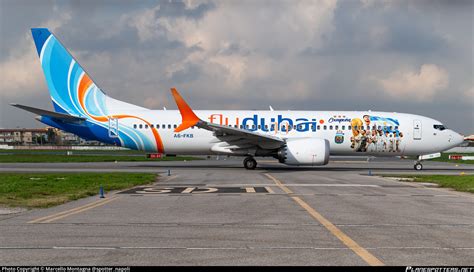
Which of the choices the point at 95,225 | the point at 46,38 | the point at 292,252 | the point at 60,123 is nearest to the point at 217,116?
the point at 60,123

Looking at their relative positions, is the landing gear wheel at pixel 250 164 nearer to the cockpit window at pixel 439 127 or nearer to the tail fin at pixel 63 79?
the tail fin at pixel 63 79

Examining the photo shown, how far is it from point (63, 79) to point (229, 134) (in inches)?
479

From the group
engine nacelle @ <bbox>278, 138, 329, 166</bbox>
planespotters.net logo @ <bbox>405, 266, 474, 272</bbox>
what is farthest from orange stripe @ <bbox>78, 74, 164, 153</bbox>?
planespotters.net logo @ <bbox>405, 266, 474, 272</bbox>

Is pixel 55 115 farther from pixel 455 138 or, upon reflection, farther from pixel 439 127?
pixel 455 138

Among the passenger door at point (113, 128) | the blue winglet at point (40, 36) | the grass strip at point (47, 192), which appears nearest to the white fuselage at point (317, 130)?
the passenger door at point (113, 128)

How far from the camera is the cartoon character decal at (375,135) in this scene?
37031 mm

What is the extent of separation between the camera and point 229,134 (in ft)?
116

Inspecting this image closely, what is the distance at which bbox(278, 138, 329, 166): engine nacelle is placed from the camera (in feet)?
112

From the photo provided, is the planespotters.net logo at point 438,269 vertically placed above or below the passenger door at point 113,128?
below

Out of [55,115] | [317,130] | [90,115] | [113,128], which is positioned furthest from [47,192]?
[317,130]

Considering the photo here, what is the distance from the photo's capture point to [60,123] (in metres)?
37.5

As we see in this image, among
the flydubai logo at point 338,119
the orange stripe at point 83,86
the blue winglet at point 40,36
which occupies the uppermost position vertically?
the blue winglet at point 40,36

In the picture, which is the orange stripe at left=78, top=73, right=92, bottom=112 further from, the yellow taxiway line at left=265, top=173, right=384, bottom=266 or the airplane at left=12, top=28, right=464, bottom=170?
the yellow taxiway line at left=265, top=173, right=384, bottom=266

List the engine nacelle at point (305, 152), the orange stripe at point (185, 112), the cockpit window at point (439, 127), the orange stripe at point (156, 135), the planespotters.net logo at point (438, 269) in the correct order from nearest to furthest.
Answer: the planespotters.net logo at point (438, 269) → the orange stripe at point (185, 112) → the engine nacelle at point (305, 152) → the orange stripe at point (156, 135) → the cockpit window at point (439, 127)
